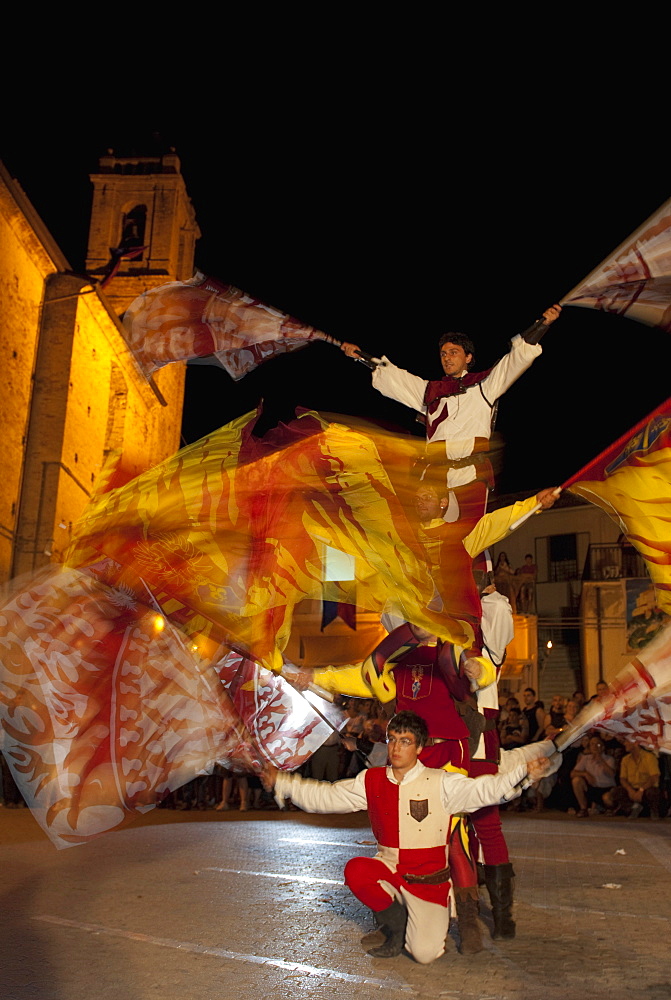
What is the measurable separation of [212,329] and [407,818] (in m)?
3.18

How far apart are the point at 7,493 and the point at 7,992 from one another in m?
20.9

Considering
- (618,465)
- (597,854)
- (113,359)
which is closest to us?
(618,465)

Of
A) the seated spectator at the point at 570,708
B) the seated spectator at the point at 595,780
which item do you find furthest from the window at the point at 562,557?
the seated spectator at the point at 570,708

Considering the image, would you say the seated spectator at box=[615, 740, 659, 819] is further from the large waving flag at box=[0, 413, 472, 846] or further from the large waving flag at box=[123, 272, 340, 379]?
the large waving flag at box=[123, 272, 340, 379]

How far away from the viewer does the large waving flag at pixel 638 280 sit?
4.75m

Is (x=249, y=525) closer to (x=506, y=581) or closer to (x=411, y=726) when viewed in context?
(x=411, y=726)

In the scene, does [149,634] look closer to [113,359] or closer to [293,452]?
[293,452]

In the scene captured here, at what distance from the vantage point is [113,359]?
2995cm

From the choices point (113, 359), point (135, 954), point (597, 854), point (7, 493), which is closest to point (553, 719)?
point (597, 854)

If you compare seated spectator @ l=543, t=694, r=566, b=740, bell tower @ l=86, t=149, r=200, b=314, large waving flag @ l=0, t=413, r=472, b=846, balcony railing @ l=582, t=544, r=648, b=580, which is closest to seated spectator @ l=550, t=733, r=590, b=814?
seated spectator @ l=543, t=694, r=566, b=740

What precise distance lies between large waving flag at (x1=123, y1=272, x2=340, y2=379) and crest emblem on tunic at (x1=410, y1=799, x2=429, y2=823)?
2.74m

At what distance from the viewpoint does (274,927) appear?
197 inches

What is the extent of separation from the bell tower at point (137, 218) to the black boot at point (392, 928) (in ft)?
108

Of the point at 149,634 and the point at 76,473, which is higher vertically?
the point at 76,473
